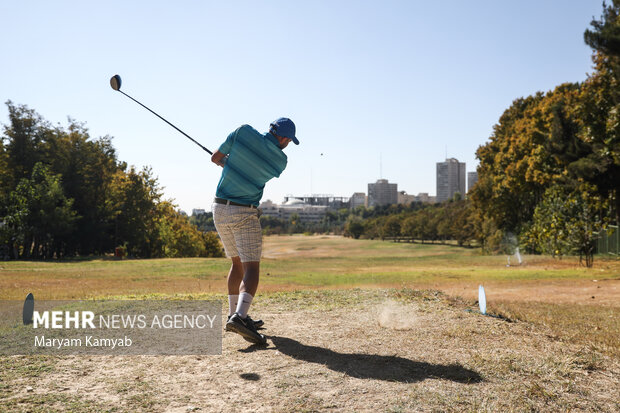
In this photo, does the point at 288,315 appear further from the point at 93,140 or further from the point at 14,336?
the point at 93,140

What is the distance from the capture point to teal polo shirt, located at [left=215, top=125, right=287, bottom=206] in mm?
5461

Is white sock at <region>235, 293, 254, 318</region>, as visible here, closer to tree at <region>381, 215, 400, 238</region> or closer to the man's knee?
the man's knee

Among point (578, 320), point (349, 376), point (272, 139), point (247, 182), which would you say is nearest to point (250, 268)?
point (247, 182)

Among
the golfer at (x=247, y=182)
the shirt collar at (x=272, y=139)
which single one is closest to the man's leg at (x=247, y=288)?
the golfer at (x=247, y=182)

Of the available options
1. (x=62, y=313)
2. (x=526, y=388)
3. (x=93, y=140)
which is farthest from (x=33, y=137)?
(x=526, y=388)

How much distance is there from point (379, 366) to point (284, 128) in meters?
2.77

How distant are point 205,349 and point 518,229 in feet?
160

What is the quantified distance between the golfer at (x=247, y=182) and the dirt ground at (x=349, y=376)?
3.30 feet

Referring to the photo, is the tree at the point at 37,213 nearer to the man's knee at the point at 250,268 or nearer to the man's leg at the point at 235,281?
the man's leg at the point at 235,281

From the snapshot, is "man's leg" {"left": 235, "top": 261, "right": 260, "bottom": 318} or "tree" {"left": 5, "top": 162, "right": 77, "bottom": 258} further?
"tree" {"left": 5, "top": 162, "right": 77, "bottom": 258}

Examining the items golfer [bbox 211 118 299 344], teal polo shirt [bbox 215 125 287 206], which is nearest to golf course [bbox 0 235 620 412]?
golfer [bbox 211 118 299 344]

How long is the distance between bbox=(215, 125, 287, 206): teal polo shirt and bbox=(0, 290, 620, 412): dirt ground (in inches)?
67.1

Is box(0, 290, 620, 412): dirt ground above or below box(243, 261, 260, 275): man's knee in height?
below

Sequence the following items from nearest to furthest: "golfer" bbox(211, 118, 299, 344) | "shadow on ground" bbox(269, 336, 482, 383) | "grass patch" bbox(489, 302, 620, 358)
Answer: "shadow on ground" bbox(269, 336, 482, 383) < "golfer" bbox(211, 118, 299, 344) < "grass patch" bbox(489, 302, 620, 358)
